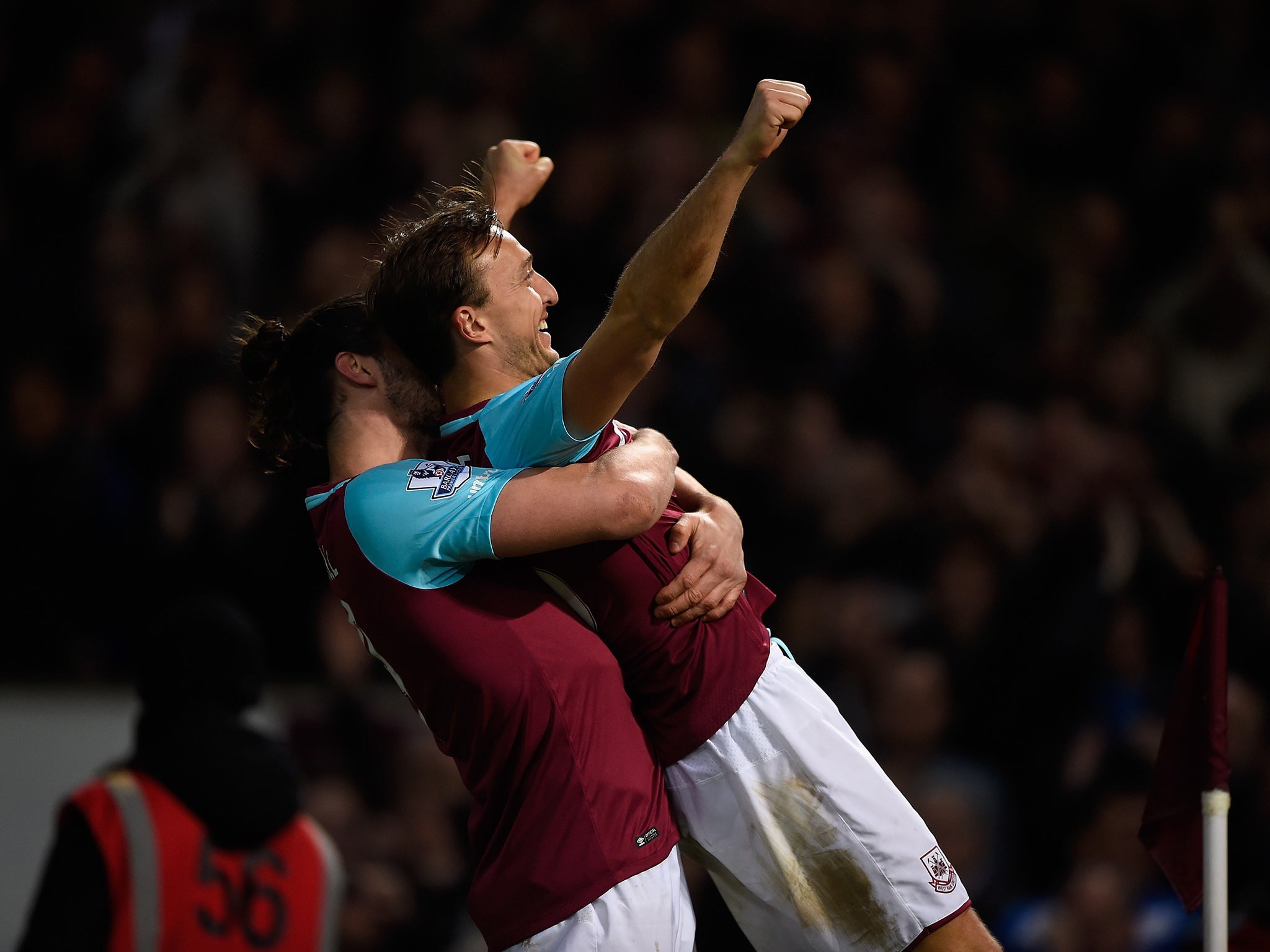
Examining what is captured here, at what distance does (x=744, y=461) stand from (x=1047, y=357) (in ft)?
5.28

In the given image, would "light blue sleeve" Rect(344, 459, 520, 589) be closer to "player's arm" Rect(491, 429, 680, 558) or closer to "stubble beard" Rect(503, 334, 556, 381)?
"player's arm" Rect(491, 429, 680, 558)

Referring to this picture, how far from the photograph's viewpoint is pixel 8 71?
25.5 feet

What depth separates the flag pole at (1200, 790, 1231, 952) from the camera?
2.47m

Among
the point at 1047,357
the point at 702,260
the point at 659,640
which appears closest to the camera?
the point at 702,260

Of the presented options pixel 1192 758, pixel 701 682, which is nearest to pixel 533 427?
pixel 701 682

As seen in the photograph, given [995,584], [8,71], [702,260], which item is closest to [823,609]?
[995,584]

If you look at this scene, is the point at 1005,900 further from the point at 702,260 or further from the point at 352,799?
the point at 702,260

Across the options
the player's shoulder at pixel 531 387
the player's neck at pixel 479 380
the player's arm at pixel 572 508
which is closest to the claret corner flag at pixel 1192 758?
the player's arm at pixel 572 508

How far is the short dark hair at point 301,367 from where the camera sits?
117 inches

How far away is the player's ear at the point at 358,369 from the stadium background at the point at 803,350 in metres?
2.37

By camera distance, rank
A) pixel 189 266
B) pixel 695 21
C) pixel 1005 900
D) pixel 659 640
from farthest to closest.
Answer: pixel 695 21, pixel 189 266, pixel 1005 900, pixel 659 640

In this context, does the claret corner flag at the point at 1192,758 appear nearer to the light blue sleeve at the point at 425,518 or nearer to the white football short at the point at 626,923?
the white football short at the point at 626,923

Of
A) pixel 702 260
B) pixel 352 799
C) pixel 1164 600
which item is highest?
pixel 702 260

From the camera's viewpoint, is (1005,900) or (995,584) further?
(995,584)
